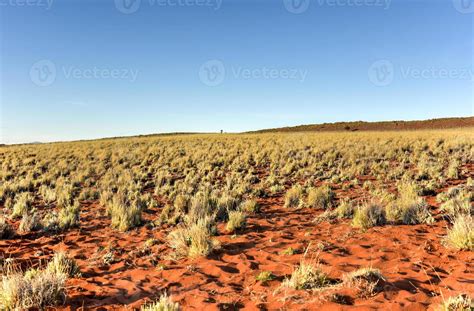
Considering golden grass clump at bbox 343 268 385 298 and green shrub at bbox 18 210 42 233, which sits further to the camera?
green shrub at bbox 18 210 42 233

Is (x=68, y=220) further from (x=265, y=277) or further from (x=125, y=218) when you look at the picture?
(x=265, y=277)

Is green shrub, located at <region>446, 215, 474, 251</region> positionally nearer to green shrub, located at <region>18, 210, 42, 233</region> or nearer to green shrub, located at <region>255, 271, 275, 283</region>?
green shrub, located at <region>255, 271, 275, 283</region>

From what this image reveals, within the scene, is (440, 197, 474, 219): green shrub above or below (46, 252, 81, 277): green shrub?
above

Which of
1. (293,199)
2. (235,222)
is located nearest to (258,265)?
(235,222)

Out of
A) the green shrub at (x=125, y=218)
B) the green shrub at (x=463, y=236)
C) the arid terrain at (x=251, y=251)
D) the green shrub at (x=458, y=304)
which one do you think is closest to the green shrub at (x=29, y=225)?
the arid terrain at (x=251, y=251)

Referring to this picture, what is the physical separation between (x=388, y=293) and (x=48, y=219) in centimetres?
870

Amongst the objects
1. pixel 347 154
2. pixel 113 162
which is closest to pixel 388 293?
pixel 347 154

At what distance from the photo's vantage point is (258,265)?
5.34 meters

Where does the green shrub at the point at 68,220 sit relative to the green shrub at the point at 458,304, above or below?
below

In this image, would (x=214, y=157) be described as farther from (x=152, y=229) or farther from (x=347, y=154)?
(x=152, y=229)

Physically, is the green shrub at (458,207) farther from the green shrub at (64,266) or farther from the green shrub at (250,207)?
the green shrub at (64,266)

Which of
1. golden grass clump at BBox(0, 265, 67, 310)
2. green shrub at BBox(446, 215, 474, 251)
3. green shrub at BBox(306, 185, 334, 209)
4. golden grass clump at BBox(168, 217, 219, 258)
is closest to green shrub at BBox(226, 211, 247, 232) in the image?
golden grass clump at BBox(168, 217, 219, 258)

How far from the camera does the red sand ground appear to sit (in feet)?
13.3

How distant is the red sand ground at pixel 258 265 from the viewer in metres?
4.05
